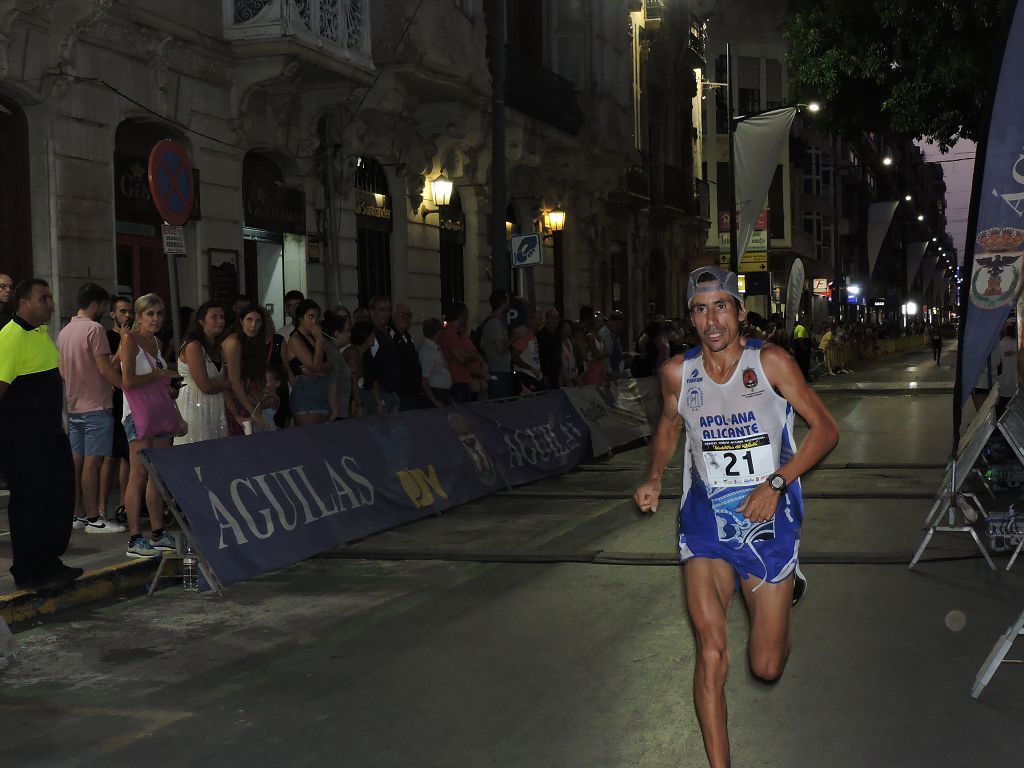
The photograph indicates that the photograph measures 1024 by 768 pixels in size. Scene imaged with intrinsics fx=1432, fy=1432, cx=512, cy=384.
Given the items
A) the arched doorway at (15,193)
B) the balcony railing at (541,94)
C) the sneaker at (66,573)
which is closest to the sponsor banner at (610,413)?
the arched doorway at (15,193)

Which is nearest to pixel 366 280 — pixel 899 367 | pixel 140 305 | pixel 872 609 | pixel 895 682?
pixel 140 305

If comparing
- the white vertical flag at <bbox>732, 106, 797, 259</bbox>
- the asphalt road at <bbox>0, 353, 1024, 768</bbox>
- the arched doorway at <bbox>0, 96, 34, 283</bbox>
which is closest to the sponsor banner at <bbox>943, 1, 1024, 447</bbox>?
the asphalt road at <bbox>0, 353, 1024, 768</bbox>

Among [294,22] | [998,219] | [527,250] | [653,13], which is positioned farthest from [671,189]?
[998,219]

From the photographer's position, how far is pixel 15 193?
595 inches

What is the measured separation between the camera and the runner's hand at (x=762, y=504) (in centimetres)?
490

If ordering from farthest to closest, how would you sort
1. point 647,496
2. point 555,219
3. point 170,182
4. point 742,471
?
point 555,219
point 170,182
point 647,496
point 742,471

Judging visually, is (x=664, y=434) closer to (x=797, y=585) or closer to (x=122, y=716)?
(x=797, y=585)

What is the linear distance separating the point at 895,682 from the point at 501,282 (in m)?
14.3

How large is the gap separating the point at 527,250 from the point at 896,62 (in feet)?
19.5

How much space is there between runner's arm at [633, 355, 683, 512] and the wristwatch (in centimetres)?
43

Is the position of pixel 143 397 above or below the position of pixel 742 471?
above

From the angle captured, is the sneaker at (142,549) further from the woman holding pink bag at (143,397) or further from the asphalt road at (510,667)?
the asphalt road at (510,667)

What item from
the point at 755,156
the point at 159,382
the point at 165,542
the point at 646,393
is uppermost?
the point at 755,156

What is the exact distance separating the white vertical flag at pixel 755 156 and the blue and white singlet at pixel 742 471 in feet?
78.9
